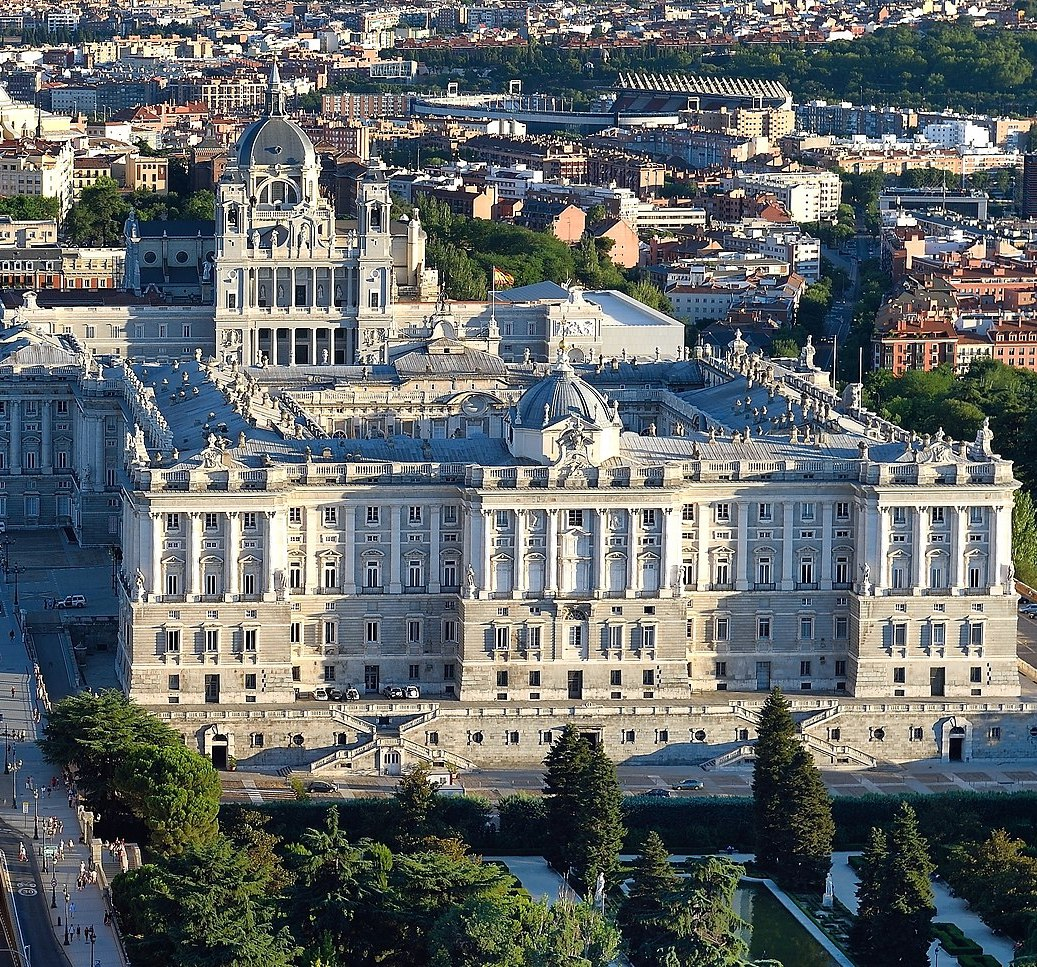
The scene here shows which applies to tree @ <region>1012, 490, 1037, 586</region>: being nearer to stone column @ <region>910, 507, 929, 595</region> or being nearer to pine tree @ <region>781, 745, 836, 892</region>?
stone column @ <region>910, 507, 929, 595</region>

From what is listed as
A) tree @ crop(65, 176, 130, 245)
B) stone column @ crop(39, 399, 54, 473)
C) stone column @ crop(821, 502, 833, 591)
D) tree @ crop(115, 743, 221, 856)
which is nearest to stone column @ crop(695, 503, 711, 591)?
stone column @ crop(821, 502, 833, 591)

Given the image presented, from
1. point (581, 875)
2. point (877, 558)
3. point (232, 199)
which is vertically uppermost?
point (232, 199)

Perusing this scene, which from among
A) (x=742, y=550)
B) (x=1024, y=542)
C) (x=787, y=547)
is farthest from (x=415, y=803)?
(x=1024, y=542)

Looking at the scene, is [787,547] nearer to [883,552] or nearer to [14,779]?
[883,552]

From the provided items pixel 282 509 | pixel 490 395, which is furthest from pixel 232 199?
pixel 282 509

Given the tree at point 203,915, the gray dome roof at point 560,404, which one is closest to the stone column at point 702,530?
the gray dome roof at point 560,404

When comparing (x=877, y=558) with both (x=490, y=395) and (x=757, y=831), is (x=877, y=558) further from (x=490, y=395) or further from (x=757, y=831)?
(x=490, y=395)
